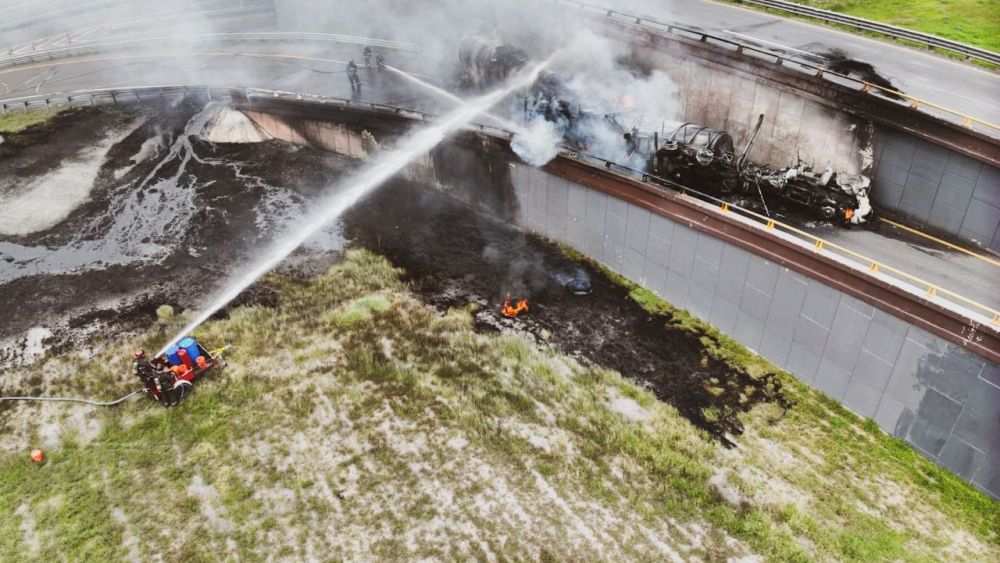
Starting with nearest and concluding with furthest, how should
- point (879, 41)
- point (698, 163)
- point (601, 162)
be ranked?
1. point (698, 163)
2. point (601, 162)
3. point (879, 41)

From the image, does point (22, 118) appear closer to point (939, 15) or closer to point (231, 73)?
point (231, 73)

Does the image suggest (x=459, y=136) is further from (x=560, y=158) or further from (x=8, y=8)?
(x=8, y=8)

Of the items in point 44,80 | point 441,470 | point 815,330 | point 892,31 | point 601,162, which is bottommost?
point 441,470

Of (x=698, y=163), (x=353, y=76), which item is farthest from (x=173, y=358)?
(x=353, y=76)

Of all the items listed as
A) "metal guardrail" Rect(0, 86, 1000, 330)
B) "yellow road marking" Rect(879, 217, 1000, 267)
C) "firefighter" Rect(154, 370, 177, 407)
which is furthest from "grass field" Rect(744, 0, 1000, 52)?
"firefighter" Rect(154, 370, 177, 407)

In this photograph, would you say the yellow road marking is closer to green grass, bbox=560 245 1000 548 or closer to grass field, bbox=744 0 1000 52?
green grass, bbox=560 245 1000 548

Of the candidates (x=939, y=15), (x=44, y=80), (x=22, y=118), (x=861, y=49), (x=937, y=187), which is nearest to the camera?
Result: (x=937, y=187)

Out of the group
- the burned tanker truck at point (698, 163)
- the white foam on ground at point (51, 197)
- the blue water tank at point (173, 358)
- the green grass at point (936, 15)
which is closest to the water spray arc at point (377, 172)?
the burned tanker truck at point (698, 163)
